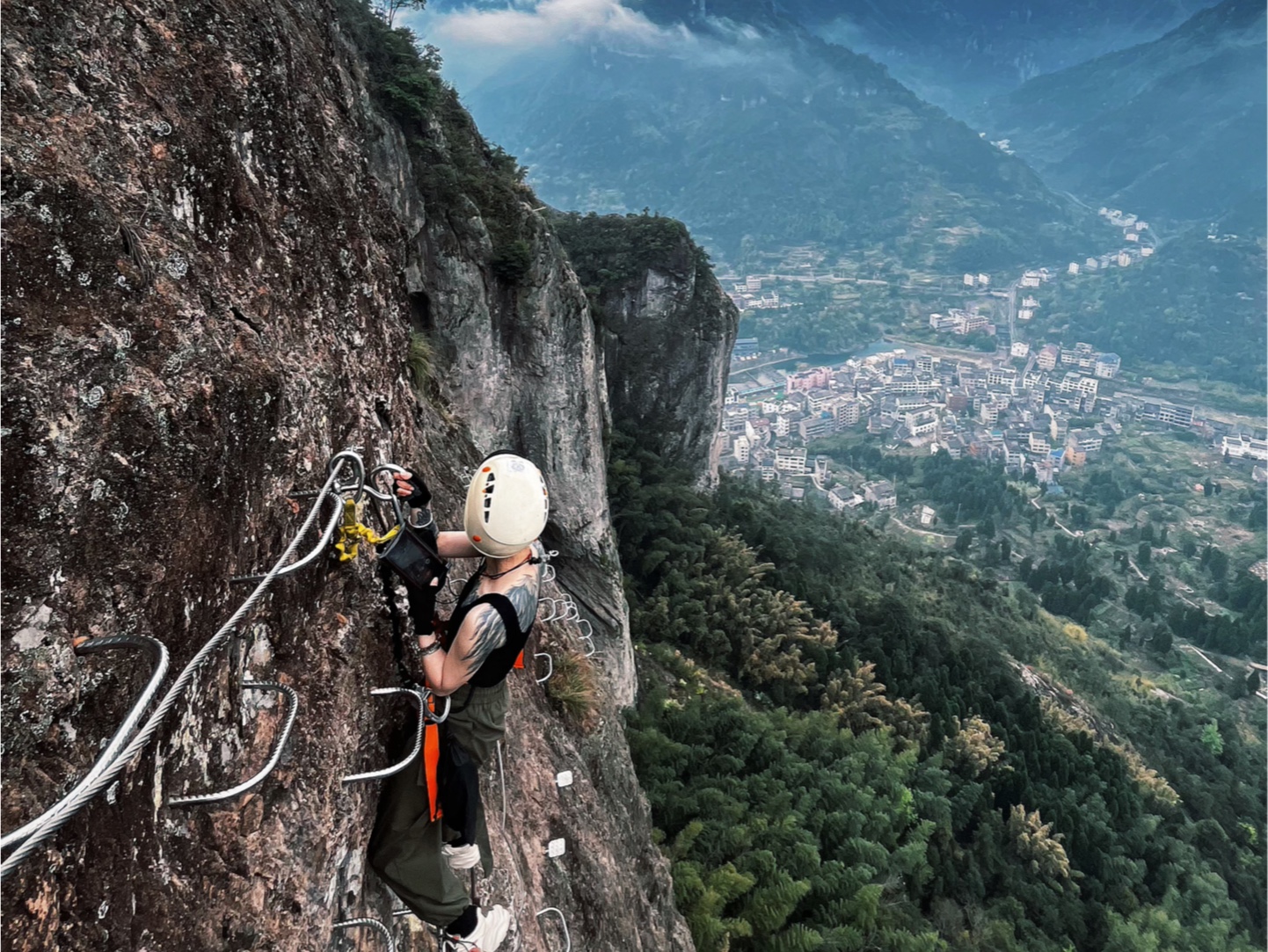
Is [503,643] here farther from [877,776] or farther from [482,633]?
[877,776]

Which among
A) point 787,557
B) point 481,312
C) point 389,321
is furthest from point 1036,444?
point 389,321

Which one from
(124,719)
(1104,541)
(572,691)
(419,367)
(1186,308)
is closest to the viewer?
(124,719)

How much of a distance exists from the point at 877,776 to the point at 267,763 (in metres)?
18.8

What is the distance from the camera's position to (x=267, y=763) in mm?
2312

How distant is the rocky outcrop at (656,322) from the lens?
32.6 meters

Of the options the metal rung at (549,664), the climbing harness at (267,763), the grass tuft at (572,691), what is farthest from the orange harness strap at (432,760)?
the grass tuft at (572,691)

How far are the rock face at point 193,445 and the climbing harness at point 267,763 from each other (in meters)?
0.04

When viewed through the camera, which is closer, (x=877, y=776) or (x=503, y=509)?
(x=503, y=509)

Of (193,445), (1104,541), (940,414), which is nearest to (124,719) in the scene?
(193,445)

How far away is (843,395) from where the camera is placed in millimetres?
125812

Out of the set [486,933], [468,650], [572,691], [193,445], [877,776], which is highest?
[193,445]

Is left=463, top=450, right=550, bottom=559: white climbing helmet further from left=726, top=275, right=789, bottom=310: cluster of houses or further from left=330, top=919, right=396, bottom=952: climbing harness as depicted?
left=726, top=275, right=789, bottom=310: cluster of houses

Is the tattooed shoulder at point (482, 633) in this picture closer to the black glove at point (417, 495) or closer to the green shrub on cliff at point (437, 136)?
the black glove at point (417, 495)

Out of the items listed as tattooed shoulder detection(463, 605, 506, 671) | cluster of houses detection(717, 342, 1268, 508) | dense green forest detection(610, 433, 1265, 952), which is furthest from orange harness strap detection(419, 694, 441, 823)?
cluster of houses detection(717, 342, 1268, 508)
